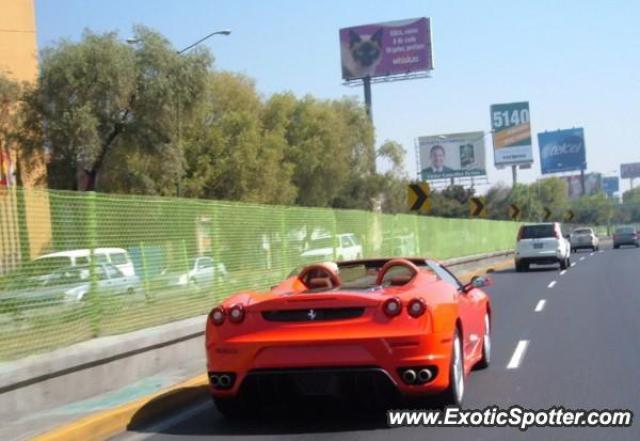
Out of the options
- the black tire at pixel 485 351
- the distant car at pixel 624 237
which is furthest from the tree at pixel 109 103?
the distant car at pixel 624 237

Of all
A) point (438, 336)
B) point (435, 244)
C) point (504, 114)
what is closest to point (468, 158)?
point (504, 114)

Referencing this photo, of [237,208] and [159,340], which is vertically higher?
[237,208]

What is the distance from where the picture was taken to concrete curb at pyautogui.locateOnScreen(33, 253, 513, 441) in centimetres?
706

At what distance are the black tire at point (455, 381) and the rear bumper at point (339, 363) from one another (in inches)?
6.9

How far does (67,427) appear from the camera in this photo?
7109mm

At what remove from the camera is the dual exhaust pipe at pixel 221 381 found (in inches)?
297

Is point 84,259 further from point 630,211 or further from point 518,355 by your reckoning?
point 630,211

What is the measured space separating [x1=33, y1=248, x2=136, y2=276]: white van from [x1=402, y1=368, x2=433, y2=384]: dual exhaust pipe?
379 cm

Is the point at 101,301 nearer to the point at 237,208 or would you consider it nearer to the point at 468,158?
the point at 237,208

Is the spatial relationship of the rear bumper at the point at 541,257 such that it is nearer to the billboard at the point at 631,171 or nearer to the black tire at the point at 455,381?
the black tire at the point at 455,381

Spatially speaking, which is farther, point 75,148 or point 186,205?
point 75,148

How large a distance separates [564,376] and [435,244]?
2324cm

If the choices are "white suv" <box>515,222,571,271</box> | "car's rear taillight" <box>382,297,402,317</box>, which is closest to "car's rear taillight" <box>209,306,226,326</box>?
"car's rear taillight" <box>382,297,402,317</box>

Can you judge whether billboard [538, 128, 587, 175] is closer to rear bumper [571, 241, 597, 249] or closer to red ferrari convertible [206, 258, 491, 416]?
rear bumper [571, 241, 597, 249]
